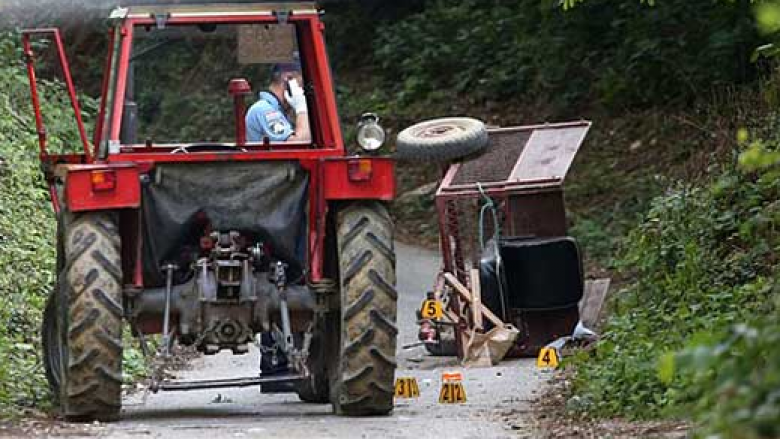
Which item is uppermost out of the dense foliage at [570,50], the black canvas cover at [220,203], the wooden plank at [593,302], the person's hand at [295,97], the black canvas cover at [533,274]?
the dense foliage at [570,50]

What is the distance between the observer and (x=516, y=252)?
1620 centimetres

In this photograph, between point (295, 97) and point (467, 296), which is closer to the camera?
point (295, 97)

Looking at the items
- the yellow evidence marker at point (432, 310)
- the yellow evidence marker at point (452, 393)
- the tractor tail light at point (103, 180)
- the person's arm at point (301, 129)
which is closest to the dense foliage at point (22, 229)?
the tractor tail light at point (103, 180)

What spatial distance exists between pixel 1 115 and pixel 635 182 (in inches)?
295

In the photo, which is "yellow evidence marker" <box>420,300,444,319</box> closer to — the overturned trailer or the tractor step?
the overturned trailer

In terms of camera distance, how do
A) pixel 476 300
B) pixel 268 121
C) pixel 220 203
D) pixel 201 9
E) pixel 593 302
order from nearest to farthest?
pixel 220 203, pixel 201 9, pixel 268 121, pixel 476 300, pixel 593 302

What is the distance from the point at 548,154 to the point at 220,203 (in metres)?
5.61

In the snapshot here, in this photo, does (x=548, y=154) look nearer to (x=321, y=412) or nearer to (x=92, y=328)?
(x=321, y=412)

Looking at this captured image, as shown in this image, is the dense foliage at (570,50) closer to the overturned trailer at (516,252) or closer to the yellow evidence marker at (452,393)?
the overturned trailer at (516,252)

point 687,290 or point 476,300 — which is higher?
point 687,290

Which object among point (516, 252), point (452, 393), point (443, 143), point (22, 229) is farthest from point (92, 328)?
point (22, 229)

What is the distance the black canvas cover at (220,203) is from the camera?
11.7m

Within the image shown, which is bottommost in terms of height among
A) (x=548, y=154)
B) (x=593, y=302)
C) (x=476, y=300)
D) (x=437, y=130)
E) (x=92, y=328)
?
(x=593, y=302)

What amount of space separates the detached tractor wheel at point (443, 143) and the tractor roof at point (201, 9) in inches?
167
